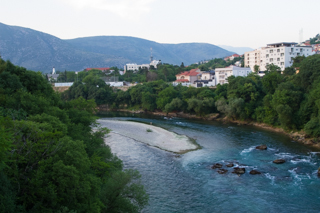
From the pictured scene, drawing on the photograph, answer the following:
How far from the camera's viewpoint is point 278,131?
136 feet

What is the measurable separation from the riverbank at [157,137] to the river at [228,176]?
138cm

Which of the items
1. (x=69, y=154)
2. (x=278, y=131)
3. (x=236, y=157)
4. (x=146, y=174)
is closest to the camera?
(x=69, y=154)

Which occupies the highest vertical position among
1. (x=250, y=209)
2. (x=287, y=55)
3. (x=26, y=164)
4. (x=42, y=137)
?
(x=287, y=55)

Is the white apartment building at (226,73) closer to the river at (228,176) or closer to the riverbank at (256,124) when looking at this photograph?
the riverbank at (256,124)

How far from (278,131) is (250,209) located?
26.2 meters

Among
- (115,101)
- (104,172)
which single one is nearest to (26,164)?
(104,172)

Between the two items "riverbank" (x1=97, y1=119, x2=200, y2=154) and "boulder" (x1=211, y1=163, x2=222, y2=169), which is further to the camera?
"riverbank" (x1=97, y1=119, x2=200, y2=154)

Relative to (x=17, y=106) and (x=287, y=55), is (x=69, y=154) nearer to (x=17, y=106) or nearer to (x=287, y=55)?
(x=17, y=106)

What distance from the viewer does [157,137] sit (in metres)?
39.2

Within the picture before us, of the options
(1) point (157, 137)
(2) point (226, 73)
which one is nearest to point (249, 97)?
(1) point (157, 137)

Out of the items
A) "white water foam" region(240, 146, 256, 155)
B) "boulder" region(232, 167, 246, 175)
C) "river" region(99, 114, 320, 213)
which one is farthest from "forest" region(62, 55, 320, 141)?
Answer: "boulder" region(232, 167, 246, 175)

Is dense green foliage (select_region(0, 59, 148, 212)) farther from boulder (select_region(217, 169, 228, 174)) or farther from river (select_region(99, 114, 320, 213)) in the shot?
boulder (select_region(217, 169, 228, 174))

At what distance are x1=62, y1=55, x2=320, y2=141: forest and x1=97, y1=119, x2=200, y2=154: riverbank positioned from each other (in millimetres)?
14572

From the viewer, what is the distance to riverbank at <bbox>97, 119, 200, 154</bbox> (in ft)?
112
